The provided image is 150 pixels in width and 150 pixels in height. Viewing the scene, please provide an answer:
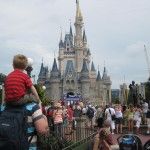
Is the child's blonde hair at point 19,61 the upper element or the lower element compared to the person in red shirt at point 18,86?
upper

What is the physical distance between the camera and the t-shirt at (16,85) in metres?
5.52

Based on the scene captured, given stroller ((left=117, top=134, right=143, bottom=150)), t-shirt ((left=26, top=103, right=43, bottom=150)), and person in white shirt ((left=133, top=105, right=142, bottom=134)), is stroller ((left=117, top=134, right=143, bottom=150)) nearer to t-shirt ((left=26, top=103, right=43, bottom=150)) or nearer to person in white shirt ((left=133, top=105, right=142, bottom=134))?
t-shirt ((left=26, top=103, right=43, bottom=150))

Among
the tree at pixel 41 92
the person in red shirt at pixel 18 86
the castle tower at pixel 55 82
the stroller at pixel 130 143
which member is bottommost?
the stroller at pixel 130 143

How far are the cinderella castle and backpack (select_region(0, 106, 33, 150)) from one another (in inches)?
6572

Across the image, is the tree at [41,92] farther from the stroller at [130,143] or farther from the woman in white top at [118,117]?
the woman in white top at [118,117]

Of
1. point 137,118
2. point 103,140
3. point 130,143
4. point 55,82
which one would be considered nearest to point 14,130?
point 103,140

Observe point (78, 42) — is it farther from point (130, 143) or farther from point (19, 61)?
point (19, 61)

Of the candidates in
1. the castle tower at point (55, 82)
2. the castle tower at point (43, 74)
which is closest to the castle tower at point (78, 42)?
the castle tower at point (55, 82)

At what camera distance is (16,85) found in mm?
5605

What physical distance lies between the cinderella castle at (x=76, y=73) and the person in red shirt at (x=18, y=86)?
16644 cm

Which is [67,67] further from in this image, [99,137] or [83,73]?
[99,137]

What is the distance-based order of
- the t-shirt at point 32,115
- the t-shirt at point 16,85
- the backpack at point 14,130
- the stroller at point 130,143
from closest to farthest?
1. the backpack at point 14,130
2. the t-shirt at point 32,115
3. the t-shirt at point 16,85
4. the stroller at point 130,143

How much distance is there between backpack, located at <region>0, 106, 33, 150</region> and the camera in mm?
5219

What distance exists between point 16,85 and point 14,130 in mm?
551
